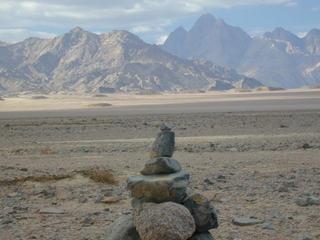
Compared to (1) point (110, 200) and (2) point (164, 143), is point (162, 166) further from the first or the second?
(1) point (110, 200)

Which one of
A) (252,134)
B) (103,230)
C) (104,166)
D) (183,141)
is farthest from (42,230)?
(252,134)

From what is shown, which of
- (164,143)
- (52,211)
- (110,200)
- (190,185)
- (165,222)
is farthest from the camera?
(190,185)

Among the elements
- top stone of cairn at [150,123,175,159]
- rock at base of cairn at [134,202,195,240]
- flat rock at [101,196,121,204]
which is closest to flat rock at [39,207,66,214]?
flat rock at [101,196,121,204]

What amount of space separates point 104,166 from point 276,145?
8792 mm

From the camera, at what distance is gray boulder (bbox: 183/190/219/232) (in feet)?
27.2

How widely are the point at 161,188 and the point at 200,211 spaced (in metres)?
0.68

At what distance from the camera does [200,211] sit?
8281 mm

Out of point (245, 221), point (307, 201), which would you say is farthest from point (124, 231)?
point (307, 201)

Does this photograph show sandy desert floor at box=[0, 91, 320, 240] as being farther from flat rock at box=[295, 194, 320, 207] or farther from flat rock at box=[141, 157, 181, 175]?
flat rock at box=[141, 157, 181, 175]

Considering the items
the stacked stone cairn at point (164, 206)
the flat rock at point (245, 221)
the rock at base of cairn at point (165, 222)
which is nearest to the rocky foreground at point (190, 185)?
the flat rock at point (245, 221)

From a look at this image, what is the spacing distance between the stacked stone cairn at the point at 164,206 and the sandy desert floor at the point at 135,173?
1.59 metres

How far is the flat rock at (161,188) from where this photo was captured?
26.4ft

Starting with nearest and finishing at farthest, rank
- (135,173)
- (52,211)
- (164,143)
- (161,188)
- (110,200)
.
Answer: (161,188), (164,143), (52,211), (110,200), (135,173)

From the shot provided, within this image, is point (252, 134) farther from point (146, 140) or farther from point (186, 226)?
point (186, 226)
